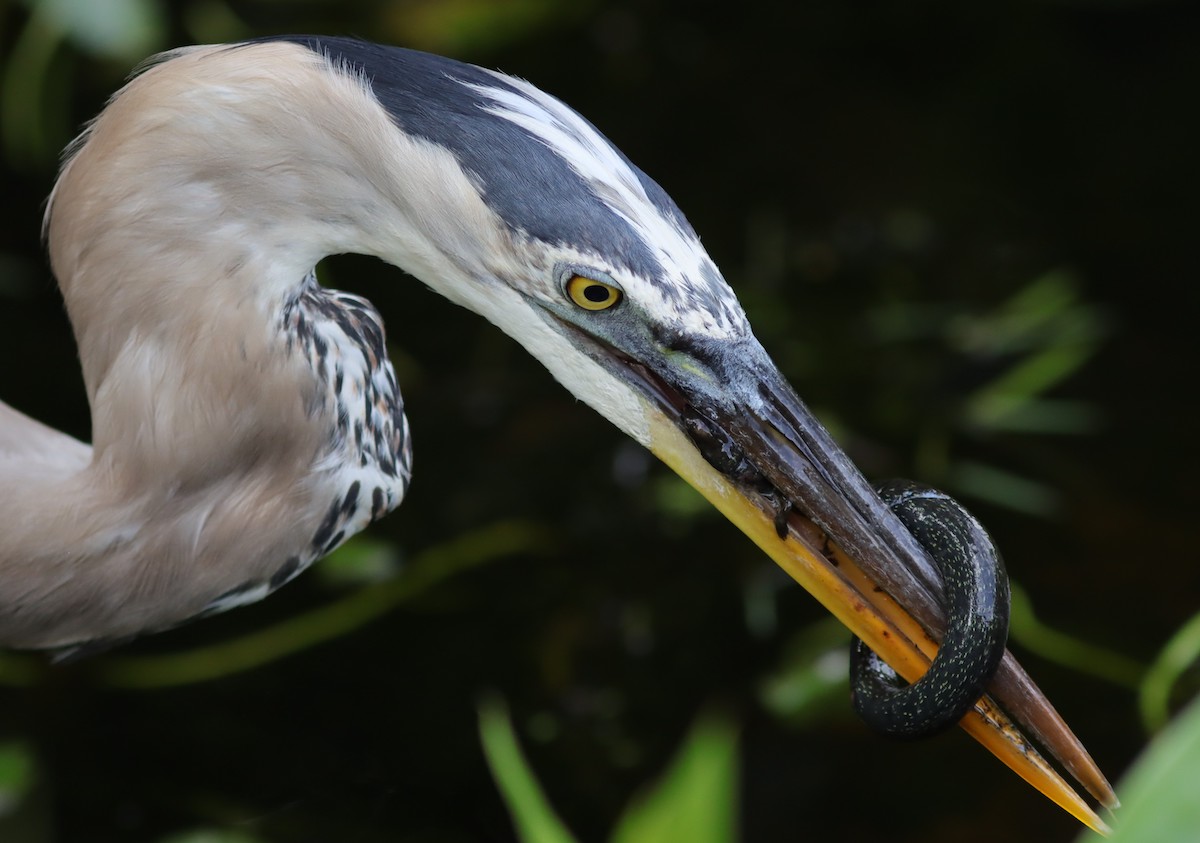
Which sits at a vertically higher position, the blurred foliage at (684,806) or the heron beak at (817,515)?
the heron beak at (817,515)

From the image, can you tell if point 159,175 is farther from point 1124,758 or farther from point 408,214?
point 1124,758

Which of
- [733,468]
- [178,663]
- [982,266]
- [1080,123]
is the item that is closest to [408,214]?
[733,468]

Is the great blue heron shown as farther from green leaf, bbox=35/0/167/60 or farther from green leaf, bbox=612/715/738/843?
green leaf, bbox=35/0/167/60

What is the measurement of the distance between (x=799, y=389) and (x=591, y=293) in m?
1.58

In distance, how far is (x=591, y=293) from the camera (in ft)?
3.51

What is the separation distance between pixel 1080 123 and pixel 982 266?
1.89ft

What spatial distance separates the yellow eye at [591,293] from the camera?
105 cm

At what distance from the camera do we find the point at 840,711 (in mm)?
2104

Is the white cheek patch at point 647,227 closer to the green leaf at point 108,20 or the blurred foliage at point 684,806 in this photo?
the blurred foliage at point 684,806

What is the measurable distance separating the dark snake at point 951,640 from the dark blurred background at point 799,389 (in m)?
0.88

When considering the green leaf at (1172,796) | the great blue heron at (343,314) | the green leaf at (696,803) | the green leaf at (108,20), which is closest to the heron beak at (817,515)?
the great blue heron at (343,314)

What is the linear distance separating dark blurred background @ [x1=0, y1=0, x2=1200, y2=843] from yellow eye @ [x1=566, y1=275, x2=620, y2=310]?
118 centimetres

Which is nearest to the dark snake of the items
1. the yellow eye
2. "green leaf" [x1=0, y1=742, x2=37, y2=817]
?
the yellow eye

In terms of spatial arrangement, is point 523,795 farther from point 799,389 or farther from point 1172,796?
point 799,389
